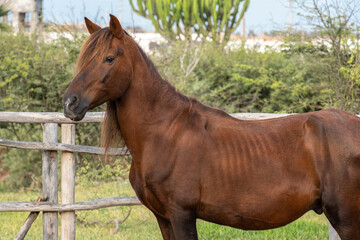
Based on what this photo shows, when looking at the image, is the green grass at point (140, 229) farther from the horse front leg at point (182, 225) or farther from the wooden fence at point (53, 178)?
the horse front leg at point (182, 225)

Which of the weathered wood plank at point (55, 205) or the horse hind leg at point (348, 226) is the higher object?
the horse hind leg at point (348, 226)

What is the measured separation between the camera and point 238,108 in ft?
38.2

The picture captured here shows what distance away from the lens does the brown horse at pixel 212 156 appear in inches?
115

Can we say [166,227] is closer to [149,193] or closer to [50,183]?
[149,193]

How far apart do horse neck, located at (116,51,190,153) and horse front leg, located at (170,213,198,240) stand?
0.48 metres

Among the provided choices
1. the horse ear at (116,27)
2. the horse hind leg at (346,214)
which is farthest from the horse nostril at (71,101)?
the horse hind leg at (346,214)

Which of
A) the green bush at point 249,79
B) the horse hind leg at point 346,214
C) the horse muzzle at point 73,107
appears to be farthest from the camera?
the green bush at point 249,79

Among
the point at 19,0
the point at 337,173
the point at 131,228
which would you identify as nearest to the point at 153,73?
the point at 337,173

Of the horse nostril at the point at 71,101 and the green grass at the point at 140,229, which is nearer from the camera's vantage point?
the horse nostril at the point at 71,101

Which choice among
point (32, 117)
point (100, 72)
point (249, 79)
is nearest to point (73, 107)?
point (100, 72)

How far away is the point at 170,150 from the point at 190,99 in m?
0.41

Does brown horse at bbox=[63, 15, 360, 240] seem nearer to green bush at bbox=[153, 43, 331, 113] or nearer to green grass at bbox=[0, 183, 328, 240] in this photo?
green grass at bbox=[0, 183, 328, 240]

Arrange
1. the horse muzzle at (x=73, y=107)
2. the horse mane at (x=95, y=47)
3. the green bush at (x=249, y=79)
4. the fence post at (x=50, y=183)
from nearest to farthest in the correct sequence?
the horse muzzle at (x=73, y=107) < the horse mane at (x=95, y=47) < the fence post at (x=50, y=183) < the green bush at (x=249, y=79)

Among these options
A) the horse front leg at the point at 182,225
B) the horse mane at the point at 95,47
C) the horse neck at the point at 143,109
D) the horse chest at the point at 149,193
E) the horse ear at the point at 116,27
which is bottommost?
the horse front leg at the point at 182,225
